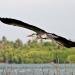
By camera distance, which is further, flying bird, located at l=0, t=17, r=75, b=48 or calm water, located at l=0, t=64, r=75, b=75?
calm water, located at l=0, t=64, r=75, b=75

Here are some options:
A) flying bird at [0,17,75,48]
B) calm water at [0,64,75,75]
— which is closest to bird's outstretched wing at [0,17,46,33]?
flying bird at [0,17,75,48]

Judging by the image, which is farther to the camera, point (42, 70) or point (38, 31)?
point (42, 70)

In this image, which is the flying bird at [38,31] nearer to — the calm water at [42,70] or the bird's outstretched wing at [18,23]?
the bird's outstretched wing at [18,23]

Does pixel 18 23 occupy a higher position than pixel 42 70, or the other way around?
pixel 18 23

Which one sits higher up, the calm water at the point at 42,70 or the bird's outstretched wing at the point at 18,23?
the bird's outstretched wing at the point at 18,23

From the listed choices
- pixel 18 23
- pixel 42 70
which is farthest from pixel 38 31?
pixel 42 70

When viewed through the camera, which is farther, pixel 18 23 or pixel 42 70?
pixel 42 70

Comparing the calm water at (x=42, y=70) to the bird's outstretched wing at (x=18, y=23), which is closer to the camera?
the bird's outstretched wing at (x=18, y=23)

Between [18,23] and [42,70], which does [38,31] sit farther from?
[42,70]

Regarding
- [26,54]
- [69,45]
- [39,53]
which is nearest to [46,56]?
[39,53]

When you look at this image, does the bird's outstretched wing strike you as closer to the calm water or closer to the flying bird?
the flying bird

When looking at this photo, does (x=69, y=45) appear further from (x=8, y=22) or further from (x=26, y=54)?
(x=26, y=54)

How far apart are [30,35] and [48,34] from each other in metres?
0.07

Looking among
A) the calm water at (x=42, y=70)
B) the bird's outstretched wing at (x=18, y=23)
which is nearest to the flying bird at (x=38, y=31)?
the bird's outstretched wing at (x=18, y=23)
